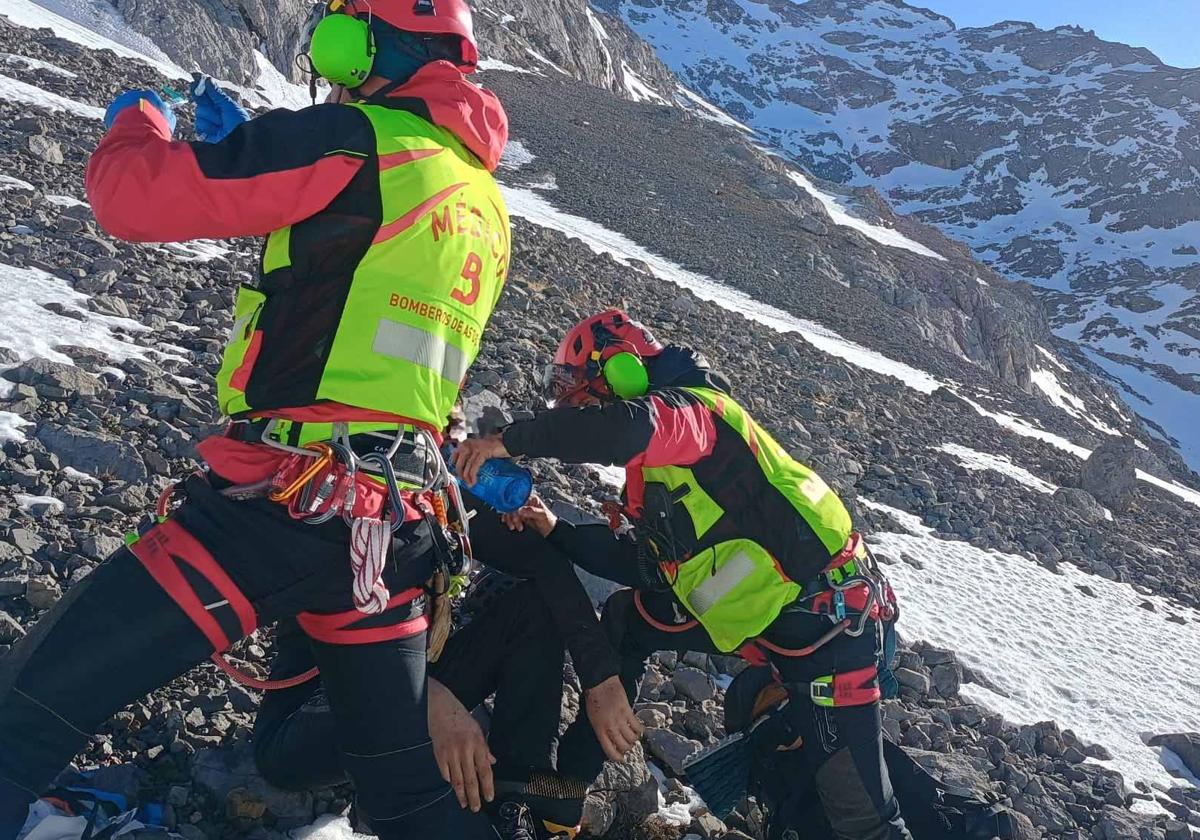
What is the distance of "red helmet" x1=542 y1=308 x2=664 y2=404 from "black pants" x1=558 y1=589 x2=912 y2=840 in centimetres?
144

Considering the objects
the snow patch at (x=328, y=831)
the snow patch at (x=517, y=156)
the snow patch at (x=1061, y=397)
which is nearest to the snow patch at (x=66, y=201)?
the snow patch at (x=328, y=831)

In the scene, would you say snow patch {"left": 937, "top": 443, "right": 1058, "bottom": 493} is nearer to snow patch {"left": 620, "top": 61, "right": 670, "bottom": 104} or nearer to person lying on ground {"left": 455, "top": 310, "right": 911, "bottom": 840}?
person lying on ground {"left": 455, "top": 310, "right": 911, "bottom": 840}

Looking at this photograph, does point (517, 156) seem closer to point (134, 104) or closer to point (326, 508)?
point (134, 104)

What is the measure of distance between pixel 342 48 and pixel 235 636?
166cm

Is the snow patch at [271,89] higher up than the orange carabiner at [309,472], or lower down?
higher up

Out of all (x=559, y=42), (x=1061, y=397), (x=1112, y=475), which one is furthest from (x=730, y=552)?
(x=559, y=42)

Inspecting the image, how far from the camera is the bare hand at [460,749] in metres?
2.79

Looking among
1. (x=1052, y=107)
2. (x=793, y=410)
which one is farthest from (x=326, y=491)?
(x=1052, y=107)

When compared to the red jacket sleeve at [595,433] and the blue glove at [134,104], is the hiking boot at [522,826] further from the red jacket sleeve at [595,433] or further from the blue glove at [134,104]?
the blue glove at [134,104]

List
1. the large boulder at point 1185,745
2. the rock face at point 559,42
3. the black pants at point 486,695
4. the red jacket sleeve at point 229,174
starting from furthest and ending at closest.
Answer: the rock face at point 559,42 < the large boulder at point 1185,745 < the black pants at point 486,695 < the red jacket sleeve at point 229,174

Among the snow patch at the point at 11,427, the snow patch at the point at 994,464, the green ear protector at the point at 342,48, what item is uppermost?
the green ear protector at the point at 342,48

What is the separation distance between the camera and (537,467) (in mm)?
6723

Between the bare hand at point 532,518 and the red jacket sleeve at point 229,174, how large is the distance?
1.87 m

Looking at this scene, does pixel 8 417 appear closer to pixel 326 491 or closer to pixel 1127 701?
pixel 326 491
